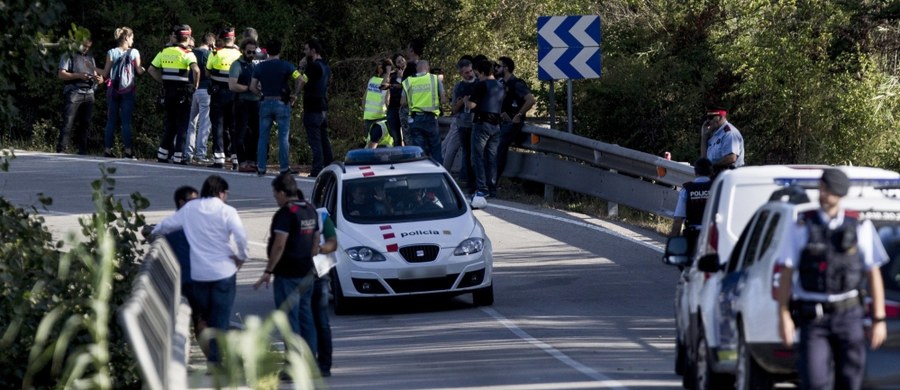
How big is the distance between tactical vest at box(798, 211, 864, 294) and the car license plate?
7.67m

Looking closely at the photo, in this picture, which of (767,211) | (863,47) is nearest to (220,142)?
(863,47)

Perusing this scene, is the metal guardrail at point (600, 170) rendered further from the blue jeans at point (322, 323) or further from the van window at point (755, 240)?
the van window at point (755, 240)

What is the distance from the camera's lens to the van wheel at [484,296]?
16250 millimetres

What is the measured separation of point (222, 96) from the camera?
25.5m

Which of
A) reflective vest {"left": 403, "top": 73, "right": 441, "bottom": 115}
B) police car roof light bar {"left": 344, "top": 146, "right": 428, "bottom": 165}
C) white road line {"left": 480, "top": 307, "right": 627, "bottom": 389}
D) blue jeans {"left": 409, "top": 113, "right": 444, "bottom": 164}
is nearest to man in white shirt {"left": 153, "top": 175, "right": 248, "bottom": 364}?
white road line {"left": 480, "top": 307, "right": 627, "bottom": 389}

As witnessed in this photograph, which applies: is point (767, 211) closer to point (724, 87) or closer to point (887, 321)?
point (887, 321)

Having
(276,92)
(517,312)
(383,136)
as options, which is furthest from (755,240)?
(383,136)

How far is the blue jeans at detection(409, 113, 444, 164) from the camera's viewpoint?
23859 millimetres

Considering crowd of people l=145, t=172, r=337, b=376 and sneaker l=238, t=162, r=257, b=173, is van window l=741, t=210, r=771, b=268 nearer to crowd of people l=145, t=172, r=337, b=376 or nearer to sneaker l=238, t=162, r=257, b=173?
crowd of people l=145, t=172, r=337, b=376

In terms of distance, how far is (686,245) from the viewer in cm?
1181

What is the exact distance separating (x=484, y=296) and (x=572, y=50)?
816 cm

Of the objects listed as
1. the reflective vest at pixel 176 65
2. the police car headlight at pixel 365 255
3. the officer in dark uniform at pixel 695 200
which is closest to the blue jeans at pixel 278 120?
the reflective vest at pixel 176 65

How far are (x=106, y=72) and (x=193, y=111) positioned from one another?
1.73 meters

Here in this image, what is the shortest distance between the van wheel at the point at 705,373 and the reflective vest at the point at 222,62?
15.3 m
